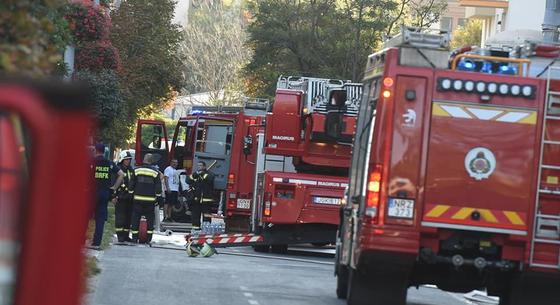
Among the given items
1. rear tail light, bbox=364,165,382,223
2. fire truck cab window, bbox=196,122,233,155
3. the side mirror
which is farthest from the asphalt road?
fire truck cab window, bbox=196,122,233,155

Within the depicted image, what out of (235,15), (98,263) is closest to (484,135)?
(98,263)

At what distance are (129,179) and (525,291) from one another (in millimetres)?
11404

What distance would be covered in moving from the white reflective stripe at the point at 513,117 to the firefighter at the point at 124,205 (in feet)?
38.1

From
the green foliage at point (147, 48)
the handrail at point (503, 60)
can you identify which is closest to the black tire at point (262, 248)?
the green foliage at point (147, 48)

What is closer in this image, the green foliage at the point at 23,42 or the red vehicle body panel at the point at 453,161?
the green foliage at the point at 23,42

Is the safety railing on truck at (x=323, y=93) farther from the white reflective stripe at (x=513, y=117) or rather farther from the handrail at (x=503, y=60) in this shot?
the white reflective stripe at (x=513, y=117)

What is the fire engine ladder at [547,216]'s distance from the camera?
11.2 m

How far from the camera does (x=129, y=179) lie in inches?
860

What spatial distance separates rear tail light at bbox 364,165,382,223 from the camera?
11133 mm

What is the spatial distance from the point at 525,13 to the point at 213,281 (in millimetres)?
35721

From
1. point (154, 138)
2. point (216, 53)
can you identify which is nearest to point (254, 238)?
point (154, 138)

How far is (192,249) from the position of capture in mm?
20000

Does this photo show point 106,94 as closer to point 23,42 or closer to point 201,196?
point 201,196

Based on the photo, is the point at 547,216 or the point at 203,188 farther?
the point at 203,188
